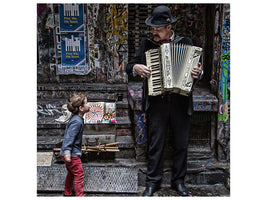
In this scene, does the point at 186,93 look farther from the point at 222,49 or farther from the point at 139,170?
the point at 139,170

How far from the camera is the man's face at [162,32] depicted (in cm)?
325

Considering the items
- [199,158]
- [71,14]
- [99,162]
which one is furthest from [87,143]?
[71,14]

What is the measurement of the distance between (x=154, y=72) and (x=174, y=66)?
251 millimetres

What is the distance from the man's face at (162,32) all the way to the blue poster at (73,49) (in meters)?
3.00

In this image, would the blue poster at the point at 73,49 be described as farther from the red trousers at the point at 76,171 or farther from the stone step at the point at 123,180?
the red trousers at the point at 76,171

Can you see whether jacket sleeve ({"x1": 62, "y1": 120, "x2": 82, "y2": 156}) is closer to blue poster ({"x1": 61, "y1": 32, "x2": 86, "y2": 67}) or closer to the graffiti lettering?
the graffiti lettering

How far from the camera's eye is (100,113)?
4.30 metres

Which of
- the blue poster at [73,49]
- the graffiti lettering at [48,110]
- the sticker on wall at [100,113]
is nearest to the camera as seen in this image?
the sticker on wall at [100,113]

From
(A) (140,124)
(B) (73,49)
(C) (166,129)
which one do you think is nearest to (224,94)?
(C) (166,129)

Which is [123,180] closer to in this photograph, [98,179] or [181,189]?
[98,179]

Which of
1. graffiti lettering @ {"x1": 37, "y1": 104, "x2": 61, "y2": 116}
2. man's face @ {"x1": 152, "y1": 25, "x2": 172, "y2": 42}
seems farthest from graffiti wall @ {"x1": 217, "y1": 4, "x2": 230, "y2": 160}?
graffiti lettering @ {"x1": 37, "y1": 104, "x2": 61, "y2": 116}

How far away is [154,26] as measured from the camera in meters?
3.24

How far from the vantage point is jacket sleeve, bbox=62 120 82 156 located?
3054 millimetres

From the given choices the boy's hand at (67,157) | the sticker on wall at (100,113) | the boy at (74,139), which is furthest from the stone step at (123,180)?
the boy's hand at (67,157)
